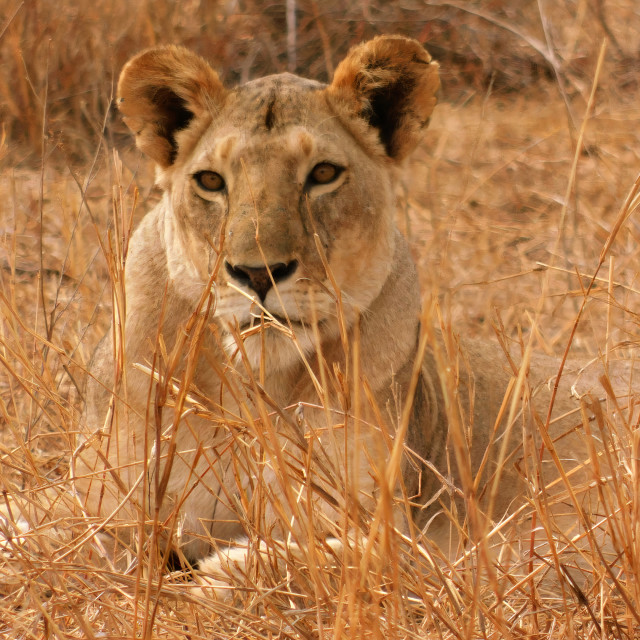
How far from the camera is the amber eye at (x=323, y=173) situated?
2.71m

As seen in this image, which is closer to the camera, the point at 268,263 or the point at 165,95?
the point at 268,263

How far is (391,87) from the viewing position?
292 centimetres

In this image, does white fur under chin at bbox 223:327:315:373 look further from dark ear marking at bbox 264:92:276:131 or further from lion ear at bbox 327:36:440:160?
lion ear at bbox 327:36:440:160

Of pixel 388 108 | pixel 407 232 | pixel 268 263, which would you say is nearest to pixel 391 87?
pixel 388 108

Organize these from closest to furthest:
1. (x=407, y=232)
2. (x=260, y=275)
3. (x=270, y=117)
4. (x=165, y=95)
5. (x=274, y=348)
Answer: (x=260, y=275) → (x=274, y=348) → (x=270, y=117) → (x=165, y=95) → (x=407, y=232)

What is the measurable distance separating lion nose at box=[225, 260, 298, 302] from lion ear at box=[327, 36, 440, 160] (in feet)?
2.44

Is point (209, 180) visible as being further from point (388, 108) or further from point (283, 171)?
point (388, 108)

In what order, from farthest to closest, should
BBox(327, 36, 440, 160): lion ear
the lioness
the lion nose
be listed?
1. BBox(327, 36, 440, 160): lion ear
2. the lioness
3. the lion nose

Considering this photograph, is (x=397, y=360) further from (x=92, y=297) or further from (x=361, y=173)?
(x=92, y=297)

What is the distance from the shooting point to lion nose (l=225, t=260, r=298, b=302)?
7.66 ft

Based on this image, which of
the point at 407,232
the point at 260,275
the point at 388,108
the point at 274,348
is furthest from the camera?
the point at 407,232

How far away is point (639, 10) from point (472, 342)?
7077 mm

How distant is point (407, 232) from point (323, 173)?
97.6 inches

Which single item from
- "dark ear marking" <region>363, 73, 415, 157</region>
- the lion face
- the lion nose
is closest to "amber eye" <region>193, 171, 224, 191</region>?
the lion face
